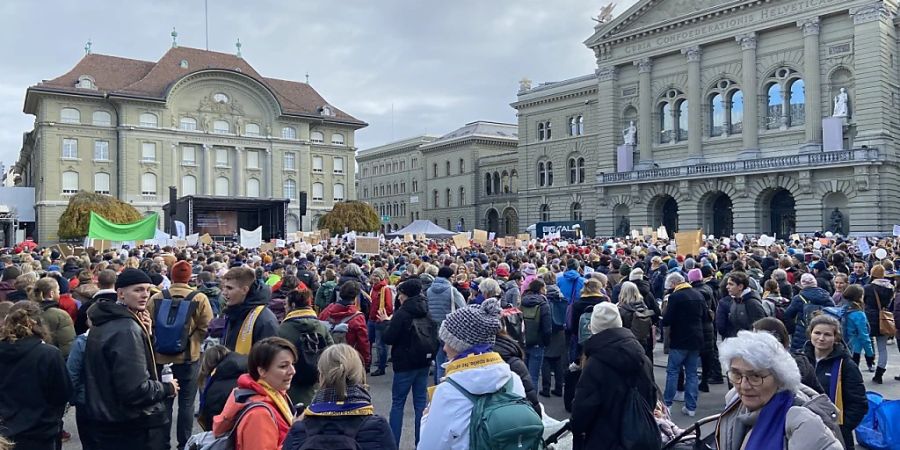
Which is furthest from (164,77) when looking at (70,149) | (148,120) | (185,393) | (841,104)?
(185,393)

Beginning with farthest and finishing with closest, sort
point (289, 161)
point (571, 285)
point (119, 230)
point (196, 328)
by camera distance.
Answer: point (289, 161), point (119, 230), point (571, 285), point (196, 328)

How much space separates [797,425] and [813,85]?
4539cm

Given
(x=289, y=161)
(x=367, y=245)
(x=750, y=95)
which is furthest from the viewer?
(x=289, y=161)

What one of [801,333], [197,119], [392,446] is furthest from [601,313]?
[197,119]

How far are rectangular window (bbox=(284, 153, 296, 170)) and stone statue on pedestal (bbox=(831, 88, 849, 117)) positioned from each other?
4839 centimetres

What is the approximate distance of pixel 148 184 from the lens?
61.2 meters

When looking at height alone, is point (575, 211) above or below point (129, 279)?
above

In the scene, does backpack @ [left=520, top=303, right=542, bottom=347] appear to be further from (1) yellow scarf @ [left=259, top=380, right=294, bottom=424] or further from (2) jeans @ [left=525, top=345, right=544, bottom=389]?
(1) yellow scarf @ [left=259, top=380, right=294, bottom=424]

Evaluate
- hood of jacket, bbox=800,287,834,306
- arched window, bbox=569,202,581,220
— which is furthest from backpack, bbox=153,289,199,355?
arched window, bbox=569,202,581,220

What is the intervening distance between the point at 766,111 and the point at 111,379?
47.7 m

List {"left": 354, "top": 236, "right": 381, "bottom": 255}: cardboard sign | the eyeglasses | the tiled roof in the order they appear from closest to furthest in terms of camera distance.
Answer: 1. the eyeglasses
2. {"left": 354, "top": 236, "right": 381, "bottom": 255}: cardboard sign
3. the tiled roof

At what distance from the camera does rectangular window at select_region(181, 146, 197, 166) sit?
207 feet

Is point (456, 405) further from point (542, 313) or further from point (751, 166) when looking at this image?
point (751, 166)

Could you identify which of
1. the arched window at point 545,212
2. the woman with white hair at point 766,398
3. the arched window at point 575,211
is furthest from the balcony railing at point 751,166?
the woman with white hair at point 766,398
